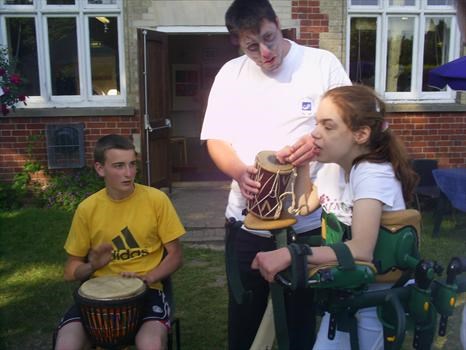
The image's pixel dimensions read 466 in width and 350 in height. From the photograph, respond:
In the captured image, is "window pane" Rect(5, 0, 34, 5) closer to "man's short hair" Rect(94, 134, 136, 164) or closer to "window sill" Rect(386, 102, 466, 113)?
"window sill" Rect(386, 102, 466, 113)

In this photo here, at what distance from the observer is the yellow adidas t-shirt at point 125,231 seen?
2.78 m

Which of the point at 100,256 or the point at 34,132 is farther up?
the point at 34,132

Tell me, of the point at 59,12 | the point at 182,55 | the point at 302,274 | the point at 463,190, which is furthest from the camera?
the point at 182,55

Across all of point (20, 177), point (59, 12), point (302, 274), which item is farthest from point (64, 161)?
point (302, 274)

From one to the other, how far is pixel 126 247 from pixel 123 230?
9cm

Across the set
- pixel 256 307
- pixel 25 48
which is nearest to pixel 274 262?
pixel 256 307

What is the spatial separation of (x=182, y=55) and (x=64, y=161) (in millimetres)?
5205

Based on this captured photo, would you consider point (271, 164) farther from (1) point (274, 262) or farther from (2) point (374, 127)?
(1) point (274, 262)

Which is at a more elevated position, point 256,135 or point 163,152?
point 256,135

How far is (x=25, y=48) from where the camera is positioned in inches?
293

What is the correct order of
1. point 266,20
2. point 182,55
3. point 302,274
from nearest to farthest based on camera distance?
point 302,274 < point 266,20 < point 182,55

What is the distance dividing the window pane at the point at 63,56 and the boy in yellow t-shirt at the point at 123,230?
5.07 m

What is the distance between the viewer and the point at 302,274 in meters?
1.55

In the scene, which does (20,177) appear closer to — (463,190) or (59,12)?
(59,12)
